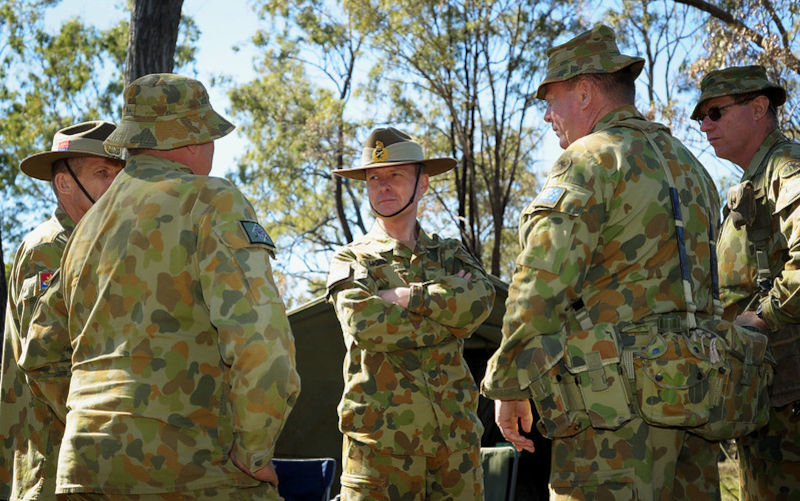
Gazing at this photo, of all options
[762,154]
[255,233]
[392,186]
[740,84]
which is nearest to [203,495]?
[255,233]

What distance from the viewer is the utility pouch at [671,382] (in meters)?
2.82

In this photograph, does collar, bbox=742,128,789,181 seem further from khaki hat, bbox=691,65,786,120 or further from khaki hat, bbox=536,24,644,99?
khaki hat, bbox=536,24,644,99

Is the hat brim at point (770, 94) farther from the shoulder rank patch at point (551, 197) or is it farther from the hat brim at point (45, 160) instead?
the hat brim at point (45, 160)

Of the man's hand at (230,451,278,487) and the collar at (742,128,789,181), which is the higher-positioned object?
the collar at (742,128,789,181)

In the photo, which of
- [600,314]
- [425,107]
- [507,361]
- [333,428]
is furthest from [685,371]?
[425,107]

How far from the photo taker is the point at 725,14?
1175 centimetres

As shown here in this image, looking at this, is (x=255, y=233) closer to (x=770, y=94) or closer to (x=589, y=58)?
(x=589, y=58)

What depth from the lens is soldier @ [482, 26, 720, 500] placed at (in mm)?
2852

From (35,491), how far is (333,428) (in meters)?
3.05

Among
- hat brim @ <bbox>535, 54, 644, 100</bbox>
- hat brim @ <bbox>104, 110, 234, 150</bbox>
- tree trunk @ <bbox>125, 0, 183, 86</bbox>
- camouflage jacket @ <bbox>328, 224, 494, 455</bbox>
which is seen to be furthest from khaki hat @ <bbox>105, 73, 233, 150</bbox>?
tree trunk @ <bbox>125, 0, 183, 86</bbox>

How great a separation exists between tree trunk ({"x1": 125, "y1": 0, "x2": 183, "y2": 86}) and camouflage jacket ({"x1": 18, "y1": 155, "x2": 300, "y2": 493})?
4.00 meters

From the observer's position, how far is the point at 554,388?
9.60 ft

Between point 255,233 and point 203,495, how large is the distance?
30.1 inches

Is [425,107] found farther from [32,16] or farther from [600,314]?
[600,314]
